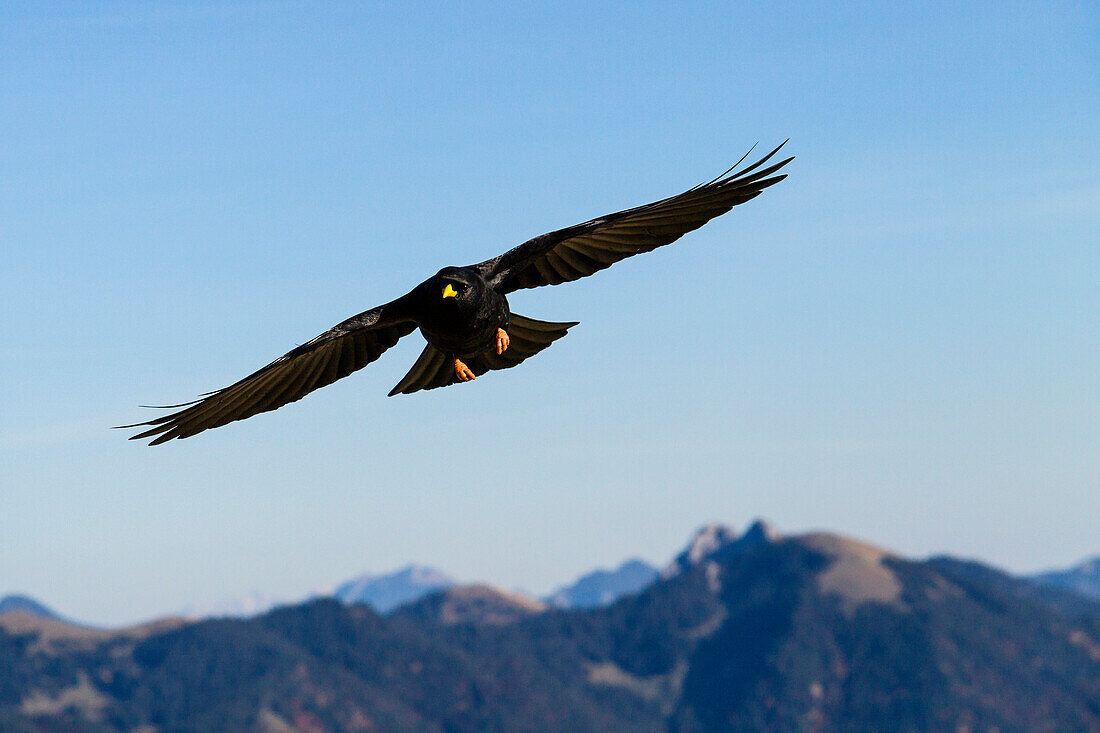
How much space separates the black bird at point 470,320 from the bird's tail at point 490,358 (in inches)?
0.5

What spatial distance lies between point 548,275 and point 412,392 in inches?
90.3

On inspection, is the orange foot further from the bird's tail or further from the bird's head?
the bird's head

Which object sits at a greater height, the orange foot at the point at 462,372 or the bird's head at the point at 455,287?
the bird's head at the point at 455,287

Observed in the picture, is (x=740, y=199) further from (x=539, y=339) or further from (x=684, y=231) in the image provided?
(x=539, y=339)

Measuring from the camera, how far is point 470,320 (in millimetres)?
13844

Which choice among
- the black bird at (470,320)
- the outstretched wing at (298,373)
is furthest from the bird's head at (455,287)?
the outstretched wing at (298,373)

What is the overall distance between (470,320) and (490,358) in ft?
6.65

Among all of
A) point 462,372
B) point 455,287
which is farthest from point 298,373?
point 455,287

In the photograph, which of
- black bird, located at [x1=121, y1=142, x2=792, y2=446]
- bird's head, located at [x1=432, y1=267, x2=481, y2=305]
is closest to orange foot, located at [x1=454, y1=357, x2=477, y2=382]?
black bird, located at [x1=121, y1=142, x2=792, y2=446]

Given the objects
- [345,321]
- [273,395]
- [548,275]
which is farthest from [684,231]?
[273,395]

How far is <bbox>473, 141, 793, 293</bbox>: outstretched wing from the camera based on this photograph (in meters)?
15.1

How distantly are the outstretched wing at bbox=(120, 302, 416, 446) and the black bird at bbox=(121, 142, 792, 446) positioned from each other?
1cm

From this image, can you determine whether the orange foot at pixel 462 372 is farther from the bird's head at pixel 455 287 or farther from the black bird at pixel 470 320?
the bird's head at pixel 455 287

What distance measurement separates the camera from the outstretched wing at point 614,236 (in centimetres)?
1514
